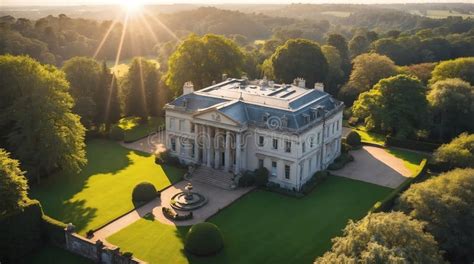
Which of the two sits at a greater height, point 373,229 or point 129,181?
point 373,229

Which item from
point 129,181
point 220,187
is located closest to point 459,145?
point 220,187

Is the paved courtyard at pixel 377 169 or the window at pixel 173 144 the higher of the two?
the window at pixel 173 144

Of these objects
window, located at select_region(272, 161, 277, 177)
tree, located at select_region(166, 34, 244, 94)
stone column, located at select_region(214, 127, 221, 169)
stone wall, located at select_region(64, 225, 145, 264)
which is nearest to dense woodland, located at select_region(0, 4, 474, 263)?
tree, located at select_region(166, 34, 244, 94)

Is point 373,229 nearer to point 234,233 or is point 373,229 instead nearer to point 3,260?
point 234,233

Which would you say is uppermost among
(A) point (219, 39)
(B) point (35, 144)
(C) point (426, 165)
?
(A) point (219, 39)

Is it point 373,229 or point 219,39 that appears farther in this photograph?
point 219,39

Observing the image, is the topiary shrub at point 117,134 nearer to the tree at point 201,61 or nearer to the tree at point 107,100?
the tree at point 107,100

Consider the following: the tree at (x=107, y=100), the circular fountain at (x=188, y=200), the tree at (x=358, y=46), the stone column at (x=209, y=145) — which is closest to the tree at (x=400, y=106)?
the stone column at (x=209, y=145)

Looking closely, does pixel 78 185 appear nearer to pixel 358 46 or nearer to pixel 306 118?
pixel 306 118
